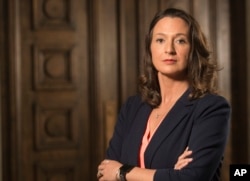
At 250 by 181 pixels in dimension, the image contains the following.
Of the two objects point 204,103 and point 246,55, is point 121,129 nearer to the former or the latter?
point 204,103

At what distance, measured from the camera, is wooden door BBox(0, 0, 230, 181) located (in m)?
2.62

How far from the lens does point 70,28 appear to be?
2.68 meters

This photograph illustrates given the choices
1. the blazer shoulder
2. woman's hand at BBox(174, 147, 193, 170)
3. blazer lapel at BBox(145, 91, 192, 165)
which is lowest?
woman's hand at BBox(174, 147, 193, 170)

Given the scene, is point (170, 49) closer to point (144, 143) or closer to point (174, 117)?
point (174, 117)

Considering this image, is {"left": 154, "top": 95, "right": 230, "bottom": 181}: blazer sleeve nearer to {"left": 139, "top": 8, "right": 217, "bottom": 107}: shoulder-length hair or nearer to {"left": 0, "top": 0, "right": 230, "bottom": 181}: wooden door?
{"left": 139, "top": 8, "right": 217, "bottom": 107}: shoulder-length hair

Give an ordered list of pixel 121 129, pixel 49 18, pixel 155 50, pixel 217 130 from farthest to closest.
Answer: pixel 49 18
pixel 121 129
pixel 155 50
pixel 217 130

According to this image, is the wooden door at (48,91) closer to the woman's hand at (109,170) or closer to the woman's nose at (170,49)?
the woman's hand at (109,170)

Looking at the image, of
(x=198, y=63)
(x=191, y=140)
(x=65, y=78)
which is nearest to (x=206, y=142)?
(x=191, y=140)

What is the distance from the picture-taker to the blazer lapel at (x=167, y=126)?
1.57m

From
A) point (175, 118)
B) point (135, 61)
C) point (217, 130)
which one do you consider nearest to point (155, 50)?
point (175, 118)

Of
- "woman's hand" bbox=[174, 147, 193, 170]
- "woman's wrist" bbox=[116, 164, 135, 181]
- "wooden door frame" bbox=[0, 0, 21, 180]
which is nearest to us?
"woman's hand" bbox=[174, 147, 193, 170]

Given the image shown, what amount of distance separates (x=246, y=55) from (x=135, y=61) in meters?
0.64

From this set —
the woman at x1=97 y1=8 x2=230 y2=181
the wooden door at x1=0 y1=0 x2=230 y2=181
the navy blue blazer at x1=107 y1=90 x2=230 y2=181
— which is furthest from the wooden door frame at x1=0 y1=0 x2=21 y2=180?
the navy blue blazer at x1=107 y1=90 x2=230 y2=181

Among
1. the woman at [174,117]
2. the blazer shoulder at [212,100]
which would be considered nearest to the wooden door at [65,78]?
the woman at [174,117]
